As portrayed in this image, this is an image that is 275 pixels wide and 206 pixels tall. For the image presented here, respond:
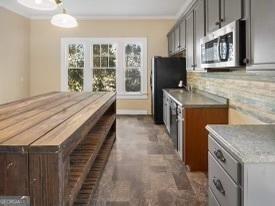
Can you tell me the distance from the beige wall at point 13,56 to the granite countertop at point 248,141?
6109mm

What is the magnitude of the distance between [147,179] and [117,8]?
16.1ft

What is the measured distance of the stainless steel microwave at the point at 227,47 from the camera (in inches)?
97.3

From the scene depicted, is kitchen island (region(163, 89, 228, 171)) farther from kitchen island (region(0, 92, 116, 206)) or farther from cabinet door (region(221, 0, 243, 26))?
kitchen island (region(0, 92, 116, 206))

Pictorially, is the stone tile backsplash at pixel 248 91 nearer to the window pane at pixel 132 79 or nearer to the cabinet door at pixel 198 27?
the cabinet door at pixel 198 27

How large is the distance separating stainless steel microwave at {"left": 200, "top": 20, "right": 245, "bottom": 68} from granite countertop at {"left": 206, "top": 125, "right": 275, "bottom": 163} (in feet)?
1.61

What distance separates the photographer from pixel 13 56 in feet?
26.1

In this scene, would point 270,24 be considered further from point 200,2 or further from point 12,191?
point 200,2

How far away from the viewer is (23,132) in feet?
6.16

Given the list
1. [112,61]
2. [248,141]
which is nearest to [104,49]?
[112,61]

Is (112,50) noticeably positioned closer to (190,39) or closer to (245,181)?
(190,39)

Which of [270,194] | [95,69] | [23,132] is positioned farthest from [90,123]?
[95,69]

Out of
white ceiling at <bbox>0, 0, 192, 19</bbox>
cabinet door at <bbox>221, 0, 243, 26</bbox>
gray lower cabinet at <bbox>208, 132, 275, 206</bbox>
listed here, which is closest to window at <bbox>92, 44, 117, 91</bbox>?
white ceiling at <bbox>0, 0, 192, 19</bbox>

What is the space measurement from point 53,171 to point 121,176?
96.6 inches

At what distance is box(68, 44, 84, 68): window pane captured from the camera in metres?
8.93
